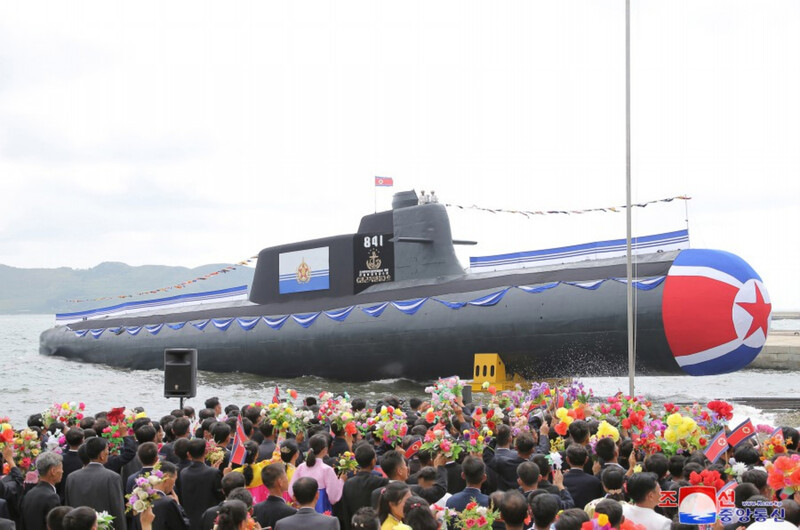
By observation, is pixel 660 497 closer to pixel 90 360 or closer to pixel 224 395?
pixel 224 395

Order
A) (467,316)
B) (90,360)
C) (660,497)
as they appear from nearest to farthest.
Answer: (660,497)
(467,316)
(90,360)

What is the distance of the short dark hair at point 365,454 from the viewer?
7.18m

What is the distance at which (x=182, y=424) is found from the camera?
9.21m

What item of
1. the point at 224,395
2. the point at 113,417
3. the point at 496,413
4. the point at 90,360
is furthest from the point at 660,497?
the point at 90,360

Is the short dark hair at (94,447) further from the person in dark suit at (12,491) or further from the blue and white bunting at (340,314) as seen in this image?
the blue and white bunting at (340,314)

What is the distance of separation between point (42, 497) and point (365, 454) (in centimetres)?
290

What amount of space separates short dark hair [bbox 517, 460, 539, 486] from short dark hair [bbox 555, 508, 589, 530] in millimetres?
1540

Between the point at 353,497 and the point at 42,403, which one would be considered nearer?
the point at 353,497

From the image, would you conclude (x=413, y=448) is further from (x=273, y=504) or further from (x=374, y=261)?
(x=374, y=261)

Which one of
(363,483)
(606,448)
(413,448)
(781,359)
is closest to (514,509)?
(363,483)

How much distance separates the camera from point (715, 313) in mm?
20000

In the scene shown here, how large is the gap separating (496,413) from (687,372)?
13721 mm

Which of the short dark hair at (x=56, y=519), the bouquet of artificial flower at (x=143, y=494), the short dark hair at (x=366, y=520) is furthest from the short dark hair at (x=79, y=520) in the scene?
the short dark hair at (x=366, y=520)

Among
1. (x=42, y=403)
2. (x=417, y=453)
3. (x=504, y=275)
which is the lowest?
(x=42, y=403)
